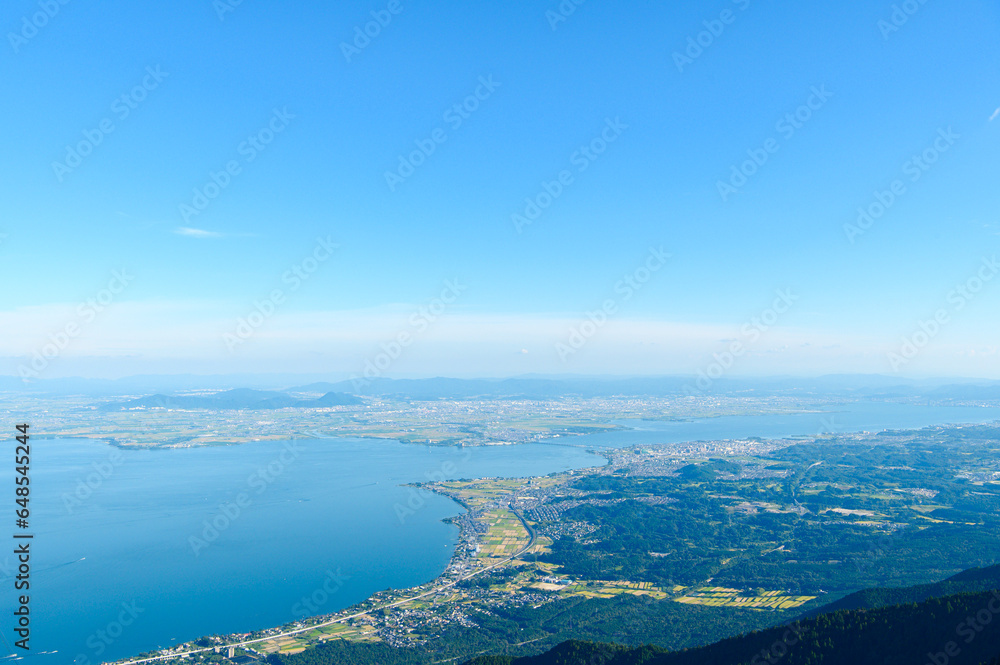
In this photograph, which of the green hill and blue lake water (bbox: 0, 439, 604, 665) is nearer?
the green hill

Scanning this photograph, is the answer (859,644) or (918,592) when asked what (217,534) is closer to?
(859,644)

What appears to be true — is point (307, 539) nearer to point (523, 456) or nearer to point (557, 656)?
point (557, 656)

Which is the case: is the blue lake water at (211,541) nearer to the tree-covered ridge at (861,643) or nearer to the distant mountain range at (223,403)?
the tree-covered ridge at (861,643)

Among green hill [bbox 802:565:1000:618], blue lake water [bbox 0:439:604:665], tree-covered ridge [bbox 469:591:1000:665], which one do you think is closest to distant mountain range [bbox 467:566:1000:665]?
tree-covered ridge [bbox 469:591:1000:665]

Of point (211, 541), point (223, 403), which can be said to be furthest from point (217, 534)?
point (223, 403)

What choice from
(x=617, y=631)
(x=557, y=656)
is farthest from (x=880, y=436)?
(x=557, y=656)

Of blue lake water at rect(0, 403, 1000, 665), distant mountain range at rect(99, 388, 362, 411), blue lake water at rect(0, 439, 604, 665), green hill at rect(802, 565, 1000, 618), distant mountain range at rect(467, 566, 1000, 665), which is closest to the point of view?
distant mountain range at rect(467, 566, 1000, 665)

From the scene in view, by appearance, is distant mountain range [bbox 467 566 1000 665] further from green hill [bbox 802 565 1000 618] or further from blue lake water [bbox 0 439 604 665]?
blue lake water [bbox 0 439 604 665]
